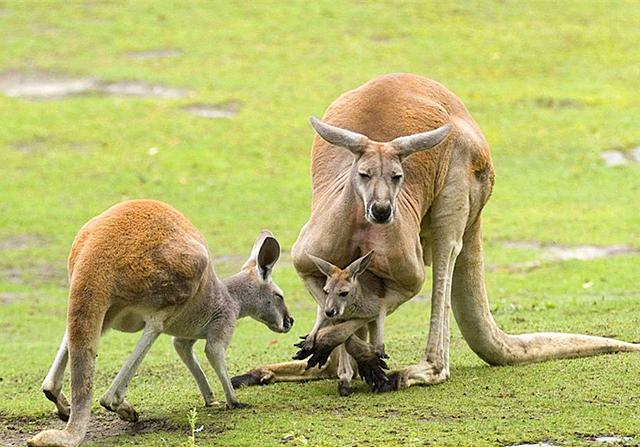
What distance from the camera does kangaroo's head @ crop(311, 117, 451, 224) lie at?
23.4 feet

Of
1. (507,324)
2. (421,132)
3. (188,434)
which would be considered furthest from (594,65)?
(188,434)

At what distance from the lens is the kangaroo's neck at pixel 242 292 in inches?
304

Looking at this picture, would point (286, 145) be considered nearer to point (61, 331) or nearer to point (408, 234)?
point (61, 331)

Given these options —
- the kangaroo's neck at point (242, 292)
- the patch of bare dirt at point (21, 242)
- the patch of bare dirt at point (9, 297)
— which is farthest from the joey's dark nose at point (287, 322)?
the patch of bare dirt at point (21, 242)

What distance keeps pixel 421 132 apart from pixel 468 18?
16.6m

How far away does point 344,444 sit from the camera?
6.29 meters

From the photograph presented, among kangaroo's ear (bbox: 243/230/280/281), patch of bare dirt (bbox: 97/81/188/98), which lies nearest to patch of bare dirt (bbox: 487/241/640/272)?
kangaroo's ear (bbox: 243/230/280/281)

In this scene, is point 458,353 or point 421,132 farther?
point 458,353

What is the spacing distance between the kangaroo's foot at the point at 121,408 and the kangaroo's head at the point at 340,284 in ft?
3.68

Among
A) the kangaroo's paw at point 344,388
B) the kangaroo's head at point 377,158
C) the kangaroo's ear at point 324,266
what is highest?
the kangaroo's head at point 377,158

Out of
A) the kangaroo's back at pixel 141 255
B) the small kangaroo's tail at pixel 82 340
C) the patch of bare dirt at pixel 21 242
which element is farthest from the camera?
the patch of bare dirt at pixel 21 242

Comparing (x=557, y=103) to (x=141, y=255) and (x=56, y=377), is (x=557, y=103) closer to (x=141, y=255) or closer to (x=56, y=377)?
(x=141, y=255)

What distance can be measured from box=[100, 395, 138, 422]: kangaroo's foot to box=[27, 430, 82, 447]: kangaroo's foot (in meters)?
0.35

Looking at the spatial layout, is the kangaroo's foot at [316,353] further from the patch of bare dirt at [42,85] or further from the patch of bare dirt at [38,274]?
the patch of bare dirt at [42,85]
